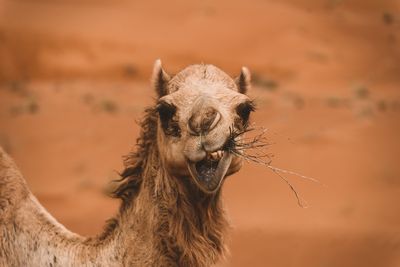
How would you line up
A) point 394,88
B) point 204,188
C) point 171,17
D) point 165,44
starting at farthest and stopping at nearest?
point 171,17
point 165,44
point 394,88
point 204,188

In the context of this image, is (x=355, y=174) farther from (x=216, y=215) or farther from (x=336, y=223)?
(x=216, y=215)

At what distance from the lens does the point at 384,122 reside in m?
Result: 21.6

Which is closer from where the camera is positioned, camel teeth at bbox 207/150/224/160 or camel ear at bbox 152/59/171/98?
camel teeth at bbox 207/150/224/160

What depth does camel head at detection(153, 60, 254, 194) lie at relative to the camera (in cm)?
499

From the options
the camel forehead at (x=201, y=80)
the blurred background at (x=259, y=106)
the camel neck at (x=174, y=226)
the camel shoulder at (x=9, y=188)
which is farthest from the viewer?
the blurred background at (x=259, y=106)

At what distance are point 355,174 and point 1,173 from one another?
13.5 meters

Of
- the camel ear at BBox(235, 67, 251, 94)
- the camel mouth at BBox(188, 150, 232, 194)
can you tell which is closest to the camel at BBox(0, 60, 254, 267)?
the camel mouth at BBox(188, 150, 232, 194)

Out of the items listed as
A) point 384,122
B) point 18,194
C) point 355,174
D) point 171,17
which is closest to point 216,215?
point 18,194

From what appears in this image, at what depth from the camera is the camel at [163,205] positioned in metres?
5.21

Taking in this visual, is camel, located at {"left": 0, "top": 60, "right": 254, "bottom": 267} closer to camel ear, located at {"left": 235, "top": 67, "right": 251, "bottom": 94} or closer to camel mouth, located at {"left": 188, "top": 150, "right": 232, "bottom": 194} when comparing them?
camel mouth, located at {"left": 188, "top": 150, "right": 232, "bottom": 194}

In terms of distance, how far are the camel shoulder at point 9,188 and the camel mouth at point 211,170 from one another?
1.13 m

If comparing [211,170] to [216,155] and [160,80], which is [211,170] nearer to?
[216,155]

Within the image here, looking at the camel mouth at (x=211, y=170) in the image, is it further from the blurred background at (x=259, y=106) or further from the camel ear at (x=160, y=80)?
the blurred background at (x=259, y=106)

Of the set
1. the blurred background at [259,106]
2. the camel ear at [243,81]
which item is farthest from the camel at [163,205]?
the blurred background at [259,106]
